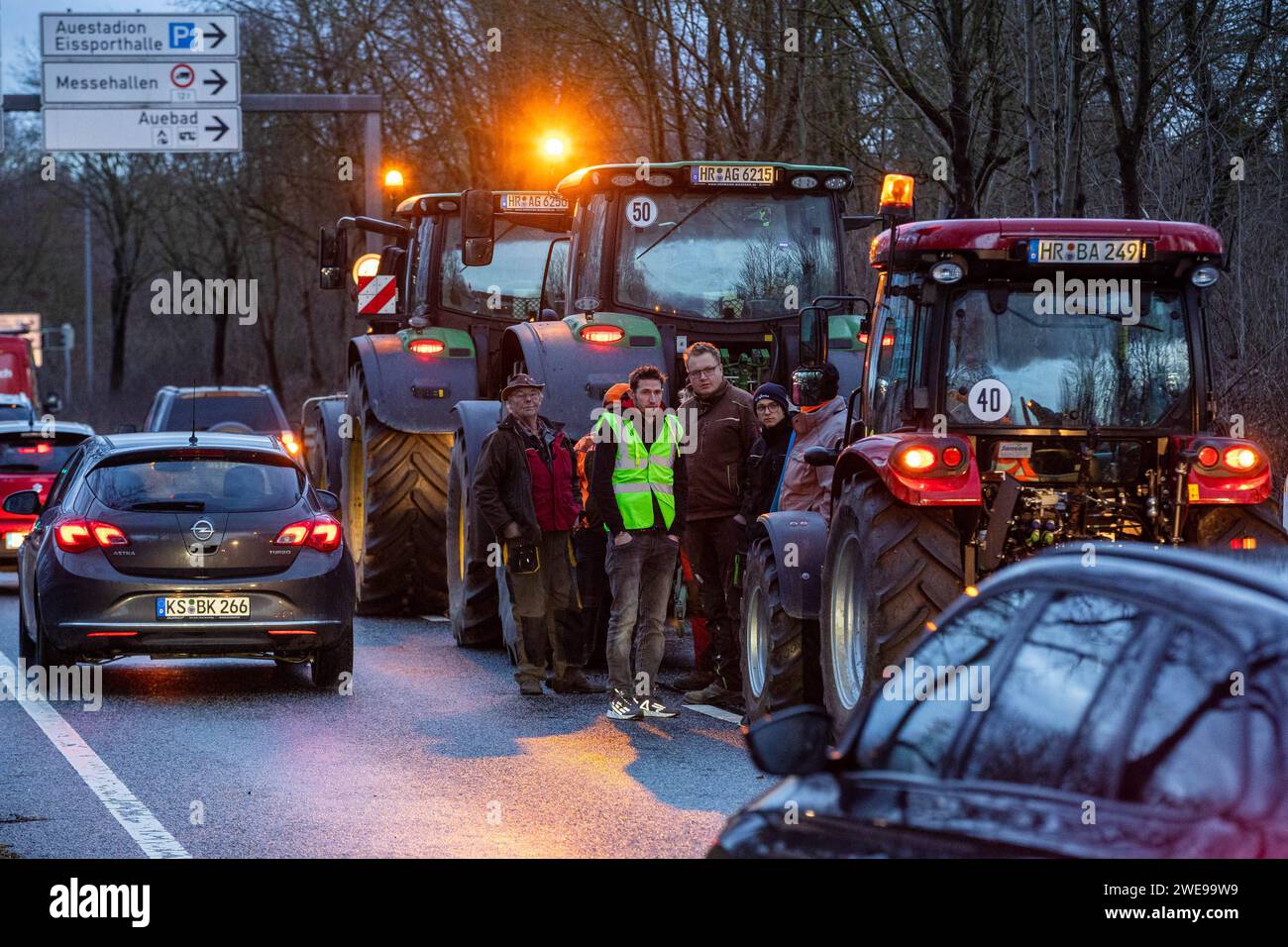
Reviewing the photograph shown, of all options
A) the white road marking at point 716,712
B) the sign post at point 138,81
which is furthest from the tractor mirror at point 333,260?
the sign post at point 138,81

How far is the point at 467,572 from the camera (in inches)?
583

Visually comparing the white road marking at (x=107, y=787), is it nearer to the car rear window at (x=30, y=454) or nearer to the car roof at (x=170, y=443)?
the car roof at (x=170, y=443)

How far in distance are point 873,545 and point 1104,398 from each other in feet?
4.01

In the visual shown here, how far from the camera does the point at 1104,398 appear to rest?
9281 mm

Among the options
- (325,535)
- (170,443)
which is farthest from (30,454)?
(325,535)

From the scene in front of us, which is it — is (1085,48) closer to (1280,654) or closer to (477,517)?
(477,517)

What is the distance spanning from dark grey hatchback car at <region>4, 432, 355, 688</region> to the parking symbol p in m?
18.0

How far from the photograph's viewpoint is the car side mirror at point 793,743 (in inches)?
169

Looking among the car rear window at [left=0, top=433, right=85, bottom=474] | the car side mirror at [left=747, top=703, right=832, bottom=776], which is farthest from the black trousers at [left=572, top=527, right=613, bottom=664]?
the car rear window at [left=0, top=433, right=85, bottom=474]

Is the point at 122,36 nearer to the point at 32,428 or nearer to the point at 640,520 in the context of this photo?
the point at 32,428

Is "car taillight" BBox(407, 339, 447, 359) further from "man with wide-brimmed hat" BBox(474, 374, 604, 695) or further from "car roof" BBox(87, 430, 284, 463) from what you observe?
"man with wide-brimmed hat" BBox(474, 374, 604, 695)

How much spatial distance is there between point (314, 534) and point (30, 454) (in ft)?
30.9

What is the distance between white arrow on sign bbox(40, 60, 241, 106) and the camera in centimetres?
3028
